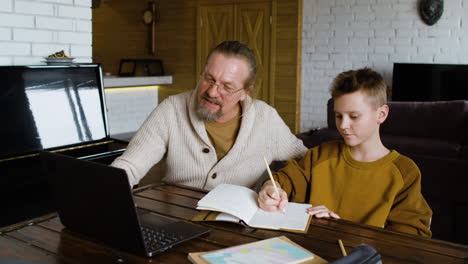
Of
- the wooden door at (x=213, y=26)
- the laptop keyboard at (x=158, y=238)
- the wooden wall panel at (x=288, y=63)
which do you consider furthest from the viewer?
the wooden door at (x=213, y=26)

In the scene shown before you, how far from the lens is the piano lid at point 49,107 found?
238cm

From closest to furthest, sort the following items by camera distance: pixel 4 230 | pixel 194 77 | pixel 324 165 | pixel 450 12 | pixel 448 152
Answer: pixel 4 230 → pixel 324 165 → pixel 448 152 → pixel 450 12 → pixel 194 77

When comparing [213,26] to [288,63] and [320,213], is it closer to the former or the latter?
[288,63]

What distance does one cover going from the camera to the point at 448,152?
9.41ft

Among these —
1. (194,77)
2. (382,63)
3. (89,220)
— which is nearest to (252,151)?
(89,220)

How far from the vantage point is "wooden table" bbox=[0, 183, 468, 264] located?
1.19 meters

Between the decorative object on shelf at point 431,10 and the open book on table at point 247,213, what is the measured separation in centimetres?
480

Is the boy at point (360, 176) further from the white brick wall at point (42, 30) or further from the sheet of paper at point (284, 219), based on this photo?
the white brick wall at point (42, 30)

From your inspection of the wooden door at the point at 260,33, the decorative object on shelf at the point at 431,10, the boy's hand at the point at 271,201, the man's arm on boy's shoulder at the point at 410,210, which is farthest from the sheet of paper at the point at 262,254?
the wooden door at the point at 260,33

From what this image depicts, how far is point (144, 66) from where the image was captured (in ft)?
25.2

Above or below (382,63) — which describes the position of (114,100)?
below

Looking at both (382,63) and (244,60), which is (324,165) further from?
(382,63)

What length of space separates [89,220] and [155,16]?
704cm

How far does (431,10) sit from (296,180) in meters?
4.59
